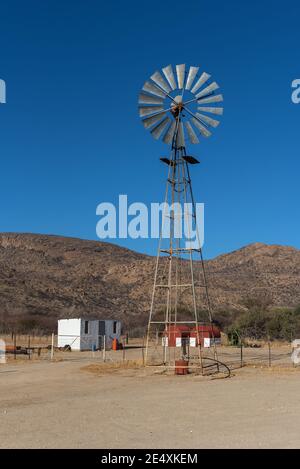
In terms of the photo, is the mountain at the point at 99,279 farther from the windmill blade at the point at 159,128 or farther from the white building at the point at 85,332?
the windmill blade at the point at 159,128

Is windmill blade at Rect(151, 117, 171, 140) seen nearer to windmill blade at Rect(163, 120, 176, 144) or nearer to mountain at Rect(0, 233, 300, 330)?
windmill blade at Rect(163, 120, 176, 144)

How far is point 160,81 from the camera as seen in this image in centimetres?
2327

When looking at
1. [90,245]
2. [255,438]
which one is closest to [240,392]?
[255,438]

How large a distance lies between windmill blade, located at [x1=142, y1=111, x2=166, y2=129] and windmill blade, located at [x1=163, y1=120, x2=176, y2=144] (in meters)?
0.57

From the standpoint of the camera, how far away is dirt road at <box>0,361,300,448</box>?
9.66 metres

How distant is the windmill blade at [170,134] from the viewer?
77.5ft

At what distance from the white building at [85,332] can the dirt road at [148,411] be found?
1784cm

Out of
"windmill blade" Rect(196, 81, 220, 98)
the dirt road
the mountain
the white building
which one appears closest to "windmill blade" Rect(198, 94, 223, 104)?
"windmill blade" Rect(196, 81, 220, 98)

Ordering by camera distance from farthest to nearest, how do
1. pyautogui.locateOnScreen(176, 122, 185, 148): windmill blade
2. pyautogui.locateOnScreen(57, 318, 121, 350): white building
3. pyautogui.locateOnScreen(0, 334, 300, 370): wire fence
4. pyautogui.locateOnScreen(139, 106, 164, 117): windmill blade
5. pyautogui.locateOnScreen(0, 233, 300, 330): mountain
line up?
1. pyautogui.locateOnScreen(0, 233, 300, 330): mountain
2. pyautogui.locateOnScreen(57, 318, 121, 350): white building
3. pyautogui.locateOnScreen(0, 334, 300, 370): wire fence
4. pyautogui.locateOnScreen(176, 122, 185, 148): windmill blade
5. pyautogui.locateOnScreen(139, 106, 164, 117): windmill blade

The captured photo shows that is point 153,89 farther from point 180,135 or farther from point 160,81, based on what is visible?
point 180,135

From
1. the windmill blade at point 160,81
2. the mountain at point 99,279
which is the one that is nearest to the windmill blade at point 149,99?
the windmill blade at point 160,81

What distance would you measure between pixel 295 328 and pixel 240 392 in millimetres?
34626

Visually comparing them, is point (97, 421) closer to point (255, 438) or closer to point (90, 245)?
point (255, 438)

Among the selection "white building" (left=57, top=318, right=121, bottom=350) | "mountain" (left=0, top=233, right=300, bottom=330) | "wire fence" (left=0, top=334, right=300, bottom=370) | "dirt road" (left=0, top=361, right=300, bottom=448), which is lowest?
"wire fence" (left=0, top=334, right=300, bottom=370)
